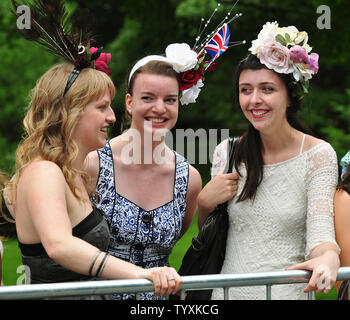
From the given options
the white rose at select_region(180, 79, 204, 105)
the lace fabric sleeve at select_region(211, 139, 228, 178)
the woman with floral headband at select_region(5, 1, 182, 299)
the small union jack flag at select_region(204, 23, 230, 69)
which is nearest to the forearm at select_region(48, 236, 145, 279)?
the woman with floral headband at select_region(5, 1, 182, 299)

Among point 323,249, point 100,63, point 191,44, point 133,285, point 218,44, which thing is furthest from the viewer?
point 191,44

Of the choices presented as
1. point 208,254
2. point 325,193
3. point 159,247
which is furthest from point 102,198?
point 325,193

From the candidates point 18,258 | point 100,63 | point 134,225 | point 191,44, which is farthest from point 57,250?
point 191,44

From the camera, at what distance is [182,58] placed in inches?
143

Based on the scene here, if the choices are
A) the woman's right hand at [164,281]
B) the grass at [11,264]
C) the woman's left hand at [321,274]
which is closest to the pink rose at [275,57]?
the woman's left hand at [321,274]

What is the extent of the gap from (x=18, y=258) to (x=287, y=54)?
5.50 m

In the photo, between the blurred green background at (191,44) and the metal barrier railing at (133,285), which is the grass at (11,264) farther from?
the metal barrier railing at (133,285)

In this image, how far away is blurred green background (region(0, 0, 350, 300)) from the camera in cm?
943

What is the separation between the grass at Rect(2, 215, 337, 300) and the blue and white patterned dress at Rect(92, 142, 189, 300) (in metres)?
2.20

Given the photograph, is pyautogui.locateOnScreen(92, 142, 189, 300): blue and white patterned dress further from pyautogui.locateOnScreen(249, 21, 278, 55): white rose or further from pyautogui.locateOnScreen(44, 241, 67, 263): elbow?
pyautogui.locateOnScreen(249, 21, 278, 55): white rose

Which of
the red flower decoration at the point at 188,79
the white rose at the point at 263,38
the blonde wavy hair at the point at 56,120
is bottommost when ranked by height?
the blonde wavy hair at the point at 56,120

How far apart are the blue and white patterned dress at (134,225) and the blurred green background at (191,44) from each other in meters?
0.73

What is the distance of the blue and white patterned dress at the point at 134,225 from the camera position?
3.50m

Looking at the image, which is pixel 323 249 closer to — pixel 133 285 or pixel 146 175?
pixel 133 285
